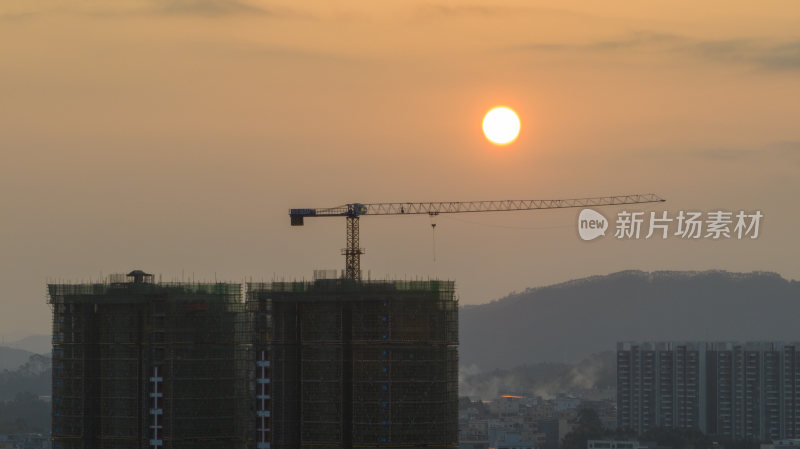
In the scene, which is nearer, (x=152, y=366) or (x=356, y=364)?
(x=356, y=364)

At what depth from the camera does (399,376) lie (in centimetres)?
11688

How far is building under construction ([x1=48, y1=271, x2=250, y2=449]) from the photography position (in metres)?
124

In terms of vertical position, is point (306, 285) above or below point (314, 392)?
above

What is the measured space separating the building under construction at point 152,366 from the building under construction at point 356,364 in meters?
4.96

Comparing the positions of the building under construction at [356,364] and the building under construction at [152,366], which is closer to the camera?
the building under construction at [356,364]

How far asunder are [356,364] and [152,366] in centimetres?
1659

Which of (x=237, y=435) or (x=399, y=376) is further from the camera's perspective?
(x=237, y=435)

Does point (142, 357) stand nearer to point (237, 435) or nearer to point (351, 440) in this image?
point (237, 435)

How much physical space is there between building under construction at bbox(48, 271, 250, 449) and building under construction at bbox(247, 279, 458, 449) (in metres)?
4.96

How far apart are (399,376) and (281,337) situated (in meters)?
9.07

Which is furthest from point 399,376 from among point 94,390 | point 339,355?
point 94,390

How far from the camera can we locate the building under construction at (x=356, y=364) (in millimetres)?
116438

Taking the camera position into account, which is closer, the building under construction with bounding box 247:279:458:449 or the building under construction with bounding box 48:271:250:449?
the building under construction with bounding box 247:279:458:449

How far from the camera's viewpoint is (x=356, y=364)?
384 feet
